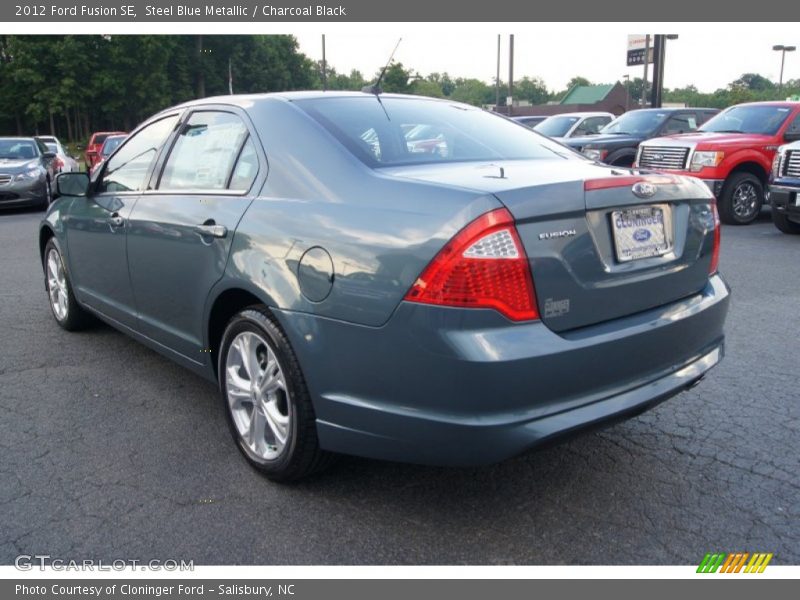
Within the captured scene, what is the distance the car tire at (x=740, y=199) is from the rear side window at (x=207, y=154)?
9.15m

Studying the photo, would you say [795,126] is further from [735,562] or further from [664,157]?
[735,562]

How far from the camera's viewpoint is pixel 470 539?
269 cm

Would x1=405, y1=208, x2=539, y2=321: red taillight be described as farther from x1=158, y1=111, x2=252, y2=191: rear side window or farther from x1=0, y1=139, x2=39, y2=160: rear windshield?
x1=0, y1=139, x2=39, y2=160: rear windshield

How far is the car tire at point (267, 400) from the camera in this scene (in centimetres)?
287

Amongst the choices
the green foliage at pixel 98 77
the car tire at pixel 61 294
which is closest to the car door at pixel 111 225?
the car tire at pixel 61 294

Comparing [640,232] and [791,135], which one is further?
[791,135]

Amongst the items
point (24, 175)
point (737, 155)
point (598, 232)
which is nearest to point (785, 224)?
point (737, 155)

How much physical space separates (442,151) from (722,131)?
10.2 meters

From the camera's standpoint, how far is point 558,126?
18.2 m

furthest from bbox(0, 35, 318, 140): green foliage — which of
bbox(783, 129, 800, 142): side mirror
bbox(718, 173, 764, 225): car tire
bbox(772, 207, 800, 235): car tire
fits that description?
bbox(772, 207, 800, 235): car tire

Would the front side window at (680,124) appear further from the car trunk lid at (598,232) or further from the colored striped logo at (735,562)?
the colored striped logo at (735,562)

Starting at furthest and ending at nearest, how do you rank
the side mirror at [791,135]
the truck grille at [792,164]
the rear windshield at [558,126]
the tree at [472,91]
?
the tree at [472,91] < the rear windshield at [558,126] < the side mirror at [791,135] < the truck grille at [792,164]

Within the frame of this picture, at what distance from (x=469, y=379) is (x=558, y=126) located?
668 inches

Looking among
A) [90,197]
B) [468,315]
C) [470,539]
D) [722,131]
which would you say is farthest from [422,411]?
[722,131]
